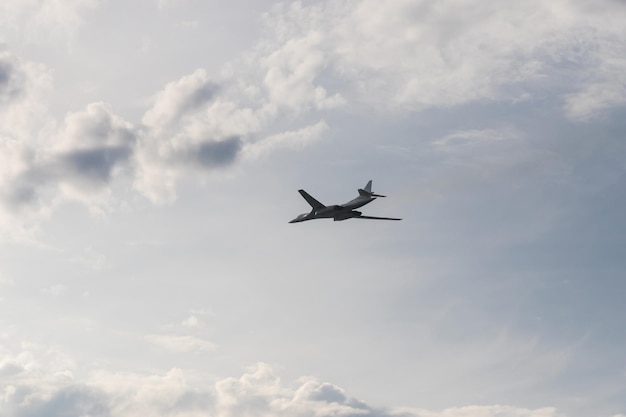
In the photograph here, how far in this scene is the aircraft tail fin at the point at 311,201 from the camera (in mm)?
187375

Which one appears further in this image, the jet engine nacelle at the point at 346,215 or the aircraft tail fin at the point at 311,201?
the jet engine nacelle at the point at 346,215

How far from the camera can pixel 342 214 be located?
188625 millimetres

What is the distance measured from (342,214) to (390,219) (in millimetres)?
11144

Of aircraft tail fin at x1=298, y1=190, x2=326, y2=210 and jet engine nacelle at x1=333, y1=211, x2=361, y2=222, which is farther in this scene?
jet engine nacelle at x1=333, y1=211, x2=361, y2=222

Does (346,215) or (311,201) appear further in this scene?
(346,215)

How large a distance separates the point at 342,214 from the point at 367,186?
450 inches

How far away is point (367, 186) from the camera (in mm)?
195750

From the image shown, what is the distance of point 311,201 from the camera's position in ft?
619

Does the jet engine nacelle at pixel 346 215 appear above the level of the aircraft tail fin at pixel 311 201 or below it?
below

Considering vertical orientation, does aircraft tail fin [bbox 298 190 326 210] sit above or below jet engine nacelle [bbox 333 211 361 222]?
above

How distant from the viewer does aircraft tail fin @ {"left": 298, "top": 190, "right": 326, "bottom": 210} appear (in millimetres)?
187375

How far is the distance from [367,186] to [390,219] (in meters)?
13.8

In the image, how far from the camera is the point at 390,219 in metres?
185

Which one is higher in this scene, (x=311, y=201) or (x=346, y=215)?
(x=311, y=201)
